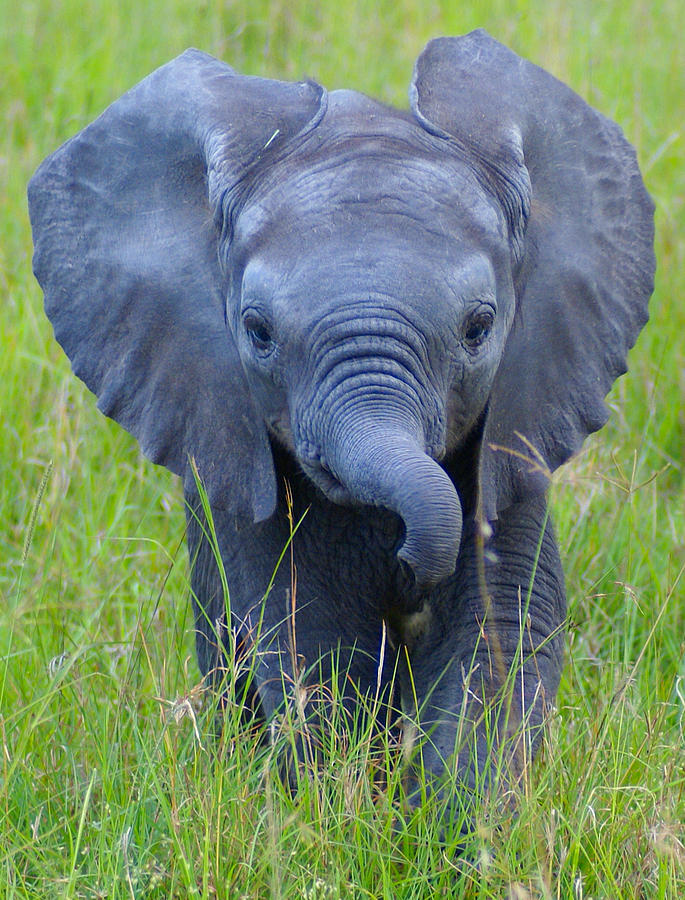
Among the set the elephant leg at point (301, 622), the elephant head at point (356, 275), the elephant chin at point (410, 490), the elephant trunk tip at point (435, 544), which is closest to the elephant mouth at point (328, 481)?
the elephant head at point (356, 275)

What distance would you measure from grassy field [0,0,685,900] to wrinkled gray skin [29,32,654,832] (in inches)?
7.2

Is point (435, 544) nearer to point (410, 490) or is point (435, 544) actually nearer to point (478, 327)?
point (410, 490)

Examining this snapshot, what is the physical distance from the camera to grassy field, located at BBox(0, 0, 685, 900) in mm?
2748

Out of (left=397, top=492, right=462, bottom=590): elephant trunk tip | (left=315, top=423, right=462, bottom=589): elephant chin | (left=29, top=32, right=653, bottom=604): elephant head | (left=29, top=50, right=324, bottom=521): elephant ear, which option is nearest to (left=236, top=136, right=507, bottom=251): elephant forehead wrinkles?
(left=29, top=32, right=653, bottom=604): elephant head

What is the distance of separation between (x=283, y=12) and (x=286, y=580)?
4233mm

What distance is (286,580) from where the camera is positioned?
3.28 m

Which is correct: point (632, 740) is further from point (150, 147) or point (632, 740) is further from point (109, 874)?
point (150, 147)

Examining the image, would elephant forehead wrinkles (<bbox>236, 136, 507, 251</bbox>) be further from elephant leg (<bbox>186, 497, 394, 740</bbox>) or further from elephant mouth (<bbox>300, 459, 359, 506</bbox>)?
elephant leg (<bbox>186, 497, 394, 740</bbox>)

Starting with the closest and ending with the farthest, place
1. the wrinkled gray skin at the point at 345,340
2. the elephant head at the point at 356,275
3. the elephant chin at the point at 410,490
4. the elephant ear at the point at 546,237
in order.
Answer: the elephant chin at the point at 410,490
the elephant head at the point at 356,275
the wrinkled gray skin at the point at 345,340
the elephant ear at the point at 546,237

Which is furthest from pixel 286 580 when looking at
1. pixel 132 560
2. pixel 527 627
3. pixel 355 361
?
pixel 132 560

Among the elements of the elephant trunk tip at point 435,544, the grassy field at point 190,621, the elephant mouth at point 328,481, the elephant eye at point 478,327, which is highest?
the elephant eye at point 478,327

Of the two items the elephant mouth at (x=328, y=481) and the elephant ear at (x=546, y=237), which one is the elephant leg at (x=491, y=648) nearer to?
the elephant ear at (x=546, y=237)

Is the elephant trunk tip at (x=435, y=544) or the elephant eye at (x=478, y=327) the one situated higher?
the elephant eye at (x=478, y=327)

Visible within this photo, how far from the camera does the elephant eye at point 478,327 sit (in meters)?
2.81
